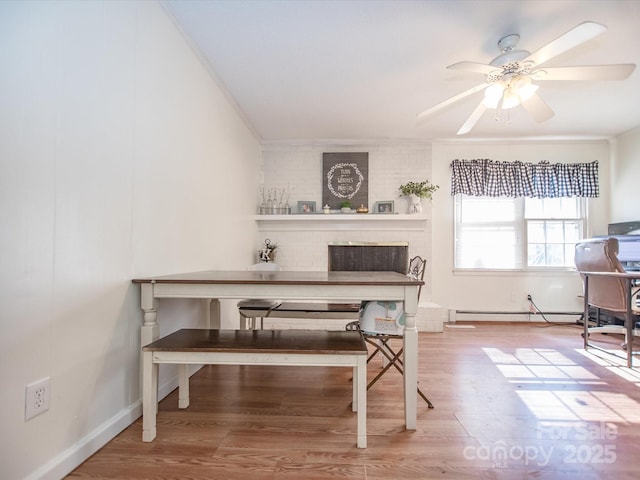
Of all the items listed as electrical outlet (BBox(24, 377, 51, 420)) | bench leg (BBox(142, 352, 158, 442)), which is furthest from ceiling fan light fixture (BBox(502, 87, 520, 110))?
electrical outlet (BBox(24, 377, 51, 420))

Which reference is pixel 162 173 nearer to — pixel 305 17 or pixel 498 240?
pixel 305 17

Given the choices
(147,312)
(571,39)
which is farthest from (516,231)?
(147,312)

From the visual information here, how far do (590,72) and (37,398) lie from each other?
134 inches

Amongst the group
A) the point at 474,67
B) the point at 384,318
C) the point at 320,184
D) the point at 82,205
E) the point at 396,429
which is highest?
the point at 474,67

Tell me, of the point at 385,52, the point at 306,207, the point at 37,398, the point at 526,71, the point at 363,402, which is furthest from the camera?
the point at 306,207

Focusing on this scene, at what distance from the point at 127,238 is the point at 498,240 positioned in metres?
4.46

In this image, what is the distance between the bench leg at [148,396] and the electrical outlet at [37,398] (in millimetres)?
360

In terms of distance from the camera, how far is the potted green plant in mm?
4191

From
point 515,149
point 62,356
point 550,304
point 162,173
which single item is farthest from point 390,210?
point 62,356

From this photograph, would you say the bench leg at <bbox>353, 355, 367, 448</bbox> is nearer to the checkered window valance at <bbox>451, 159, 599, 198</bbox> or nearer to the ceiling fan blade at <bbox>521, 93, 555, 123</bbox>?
the ceiling fan blade at <bbox>521, 93, 555, 123</bbox>

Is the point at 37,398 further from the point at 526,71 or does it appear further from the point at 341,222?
the point at 341,222

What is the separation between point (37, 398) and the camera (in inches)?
43.9

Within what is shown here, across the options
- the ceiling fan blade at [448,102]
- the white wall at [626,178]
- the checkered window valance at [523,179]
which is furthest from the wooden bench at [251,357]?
the white wall at [626,178]

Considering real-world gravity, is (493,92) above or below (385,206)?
above
